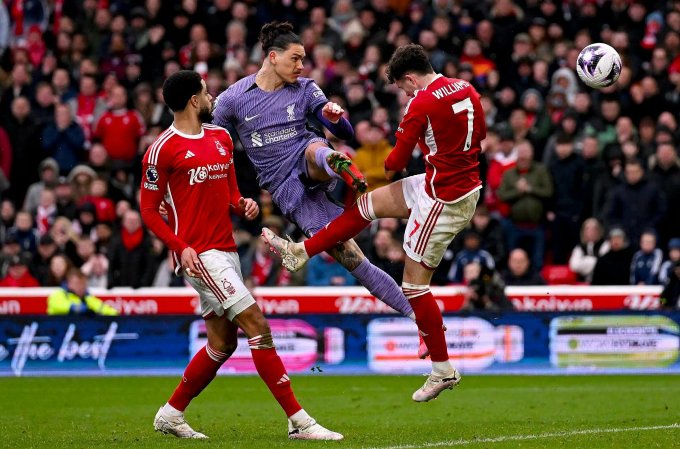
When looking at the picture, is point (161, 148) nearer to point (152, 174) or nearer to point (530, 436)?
point (152, 174)

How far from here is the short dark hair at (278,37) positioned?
38.3 feet

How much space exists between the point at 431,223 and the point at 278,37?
2.02 m

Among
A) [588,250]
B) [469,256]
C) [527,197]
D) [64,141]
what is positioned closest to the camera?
[469,256]

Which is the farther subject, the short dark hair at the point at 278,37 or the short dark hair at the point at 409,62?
the short dark hair at the point at 278,37

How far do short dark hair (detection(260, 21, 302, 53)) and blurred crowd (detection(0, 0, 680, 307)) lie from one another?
262 inches

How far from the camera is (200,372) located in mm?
11438

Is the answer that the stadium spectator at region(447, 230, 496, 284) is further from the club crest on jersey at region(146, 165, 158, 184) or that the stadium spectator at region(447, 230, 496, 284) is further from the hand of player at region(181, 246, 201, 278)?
the club crest on jersey at region(146, 165, 158, 184)

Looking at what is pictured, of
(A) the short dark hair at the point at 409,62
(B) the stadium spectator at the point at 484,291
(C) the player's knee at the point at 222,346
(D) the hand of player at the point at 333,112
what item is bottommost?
(B) the stadium spectator at the point at 484,291

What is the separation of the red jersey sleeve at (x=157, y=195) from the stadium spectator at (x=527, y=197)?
923 cm

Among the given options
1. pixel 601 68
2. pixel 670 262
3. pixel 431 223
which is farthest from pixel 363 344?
pixel 601 68

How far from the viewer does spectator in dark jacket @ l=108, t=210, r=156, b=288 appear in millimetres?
19859

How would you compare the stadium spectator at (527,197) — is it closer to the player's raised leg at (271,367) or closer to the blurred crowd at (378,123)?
the blurred crowd at (378,123)

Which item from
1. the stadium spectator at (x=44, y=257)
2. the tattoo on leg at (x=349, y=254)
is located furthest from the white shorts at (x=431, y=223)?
the stadium spectator at (x=44, y=257)

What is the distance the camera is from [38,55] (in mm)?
23844
